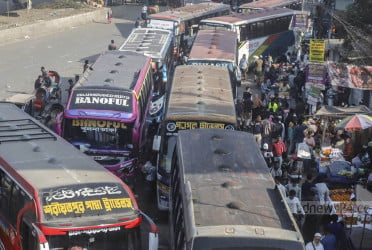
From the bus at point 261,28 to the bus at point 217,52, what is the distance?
2.49 m

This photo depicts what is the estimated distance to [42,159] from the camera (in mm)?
10617

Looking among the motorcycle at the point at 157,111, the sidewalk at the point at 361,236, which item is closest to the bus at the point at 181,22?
the motorcycle at the point at 157,111

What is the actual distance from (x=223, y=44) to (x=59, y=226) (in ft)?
54.1

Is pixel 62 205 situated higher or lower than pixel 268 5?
higher

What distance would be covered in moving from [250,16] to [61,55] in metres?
9.44

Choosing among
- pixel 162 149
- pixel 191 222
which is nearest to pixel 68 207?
pixel 191 222

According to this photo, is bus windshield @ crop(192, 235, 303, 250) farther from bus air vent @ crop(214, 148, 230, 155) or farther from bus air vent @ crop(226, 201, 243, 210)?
bus air vent @ crop(214, 148, 230, 155)

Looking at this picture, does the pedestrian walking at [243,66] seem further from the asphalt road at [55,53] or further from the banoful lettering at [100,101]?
the banoful lettering at [100,101]

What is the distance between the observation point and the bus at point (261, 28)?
95.7ft

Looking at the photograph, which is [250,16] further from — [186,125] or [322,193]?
[322,193]

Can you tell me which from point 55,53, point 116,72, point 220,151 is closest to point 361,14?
point 116,72

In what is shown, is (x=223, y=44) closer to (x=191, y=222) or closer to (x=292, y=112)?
(x=292, y=112)

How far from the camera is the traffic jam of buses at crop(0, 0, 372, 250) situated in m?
8.89

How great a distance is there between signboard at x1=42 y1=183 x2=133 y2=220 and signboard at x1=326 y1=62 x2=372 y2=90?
1076 cm
